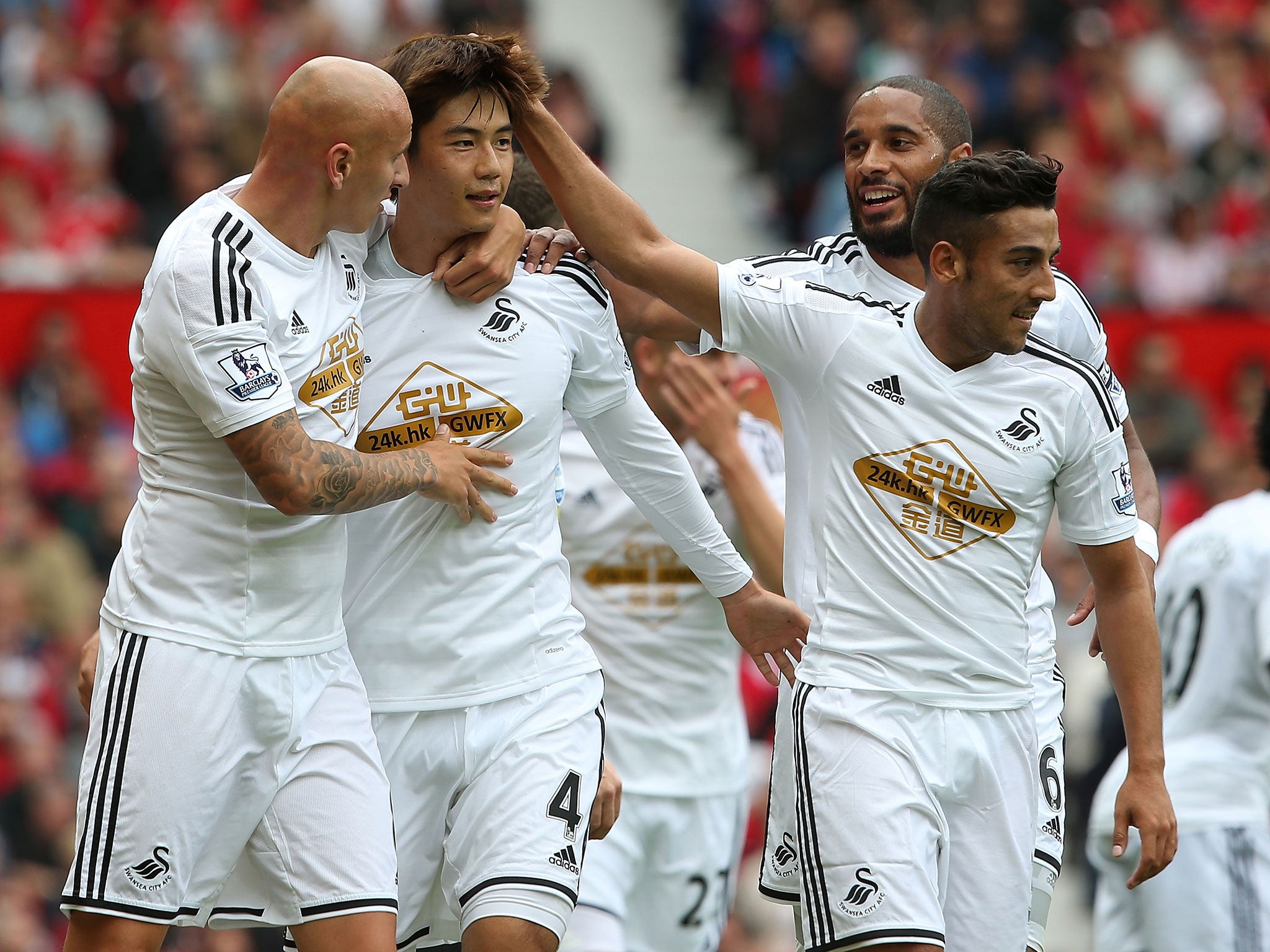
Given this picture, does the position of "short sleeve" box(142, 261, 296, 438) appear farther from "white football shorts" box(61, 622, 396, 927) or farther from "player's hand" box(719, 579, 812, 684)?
"player's hand" box(719, 579, 812, 684)

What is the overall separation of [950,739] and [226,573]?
1880 mm

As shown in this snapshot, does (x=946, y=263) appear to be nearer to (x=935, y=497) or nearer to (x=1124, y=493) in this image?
(x=935, y=497)

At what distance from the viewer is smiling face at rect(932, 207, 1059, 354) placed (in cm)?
453

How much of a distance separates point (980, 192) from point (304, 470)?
184 cm

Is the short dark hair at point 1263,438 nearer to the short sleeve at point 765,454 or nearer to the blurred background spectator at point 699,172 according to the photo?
the short sleeve at point 765,454

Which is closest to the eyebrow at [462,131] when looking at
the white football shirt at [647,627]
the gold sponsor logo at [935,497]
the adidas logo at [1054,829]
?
the gold sponsor logo at [935,497]

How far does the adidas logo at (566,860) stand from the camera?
460 centimetres

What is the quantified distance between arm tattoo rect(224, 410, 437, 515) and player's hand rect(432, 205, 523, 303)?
2.27ft

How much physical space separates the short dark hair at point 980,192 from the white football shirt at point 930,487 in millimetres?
302

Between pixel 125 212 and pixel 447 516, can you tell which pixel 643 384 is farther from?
pixel 125 212

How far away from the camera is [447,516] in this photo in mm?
4719

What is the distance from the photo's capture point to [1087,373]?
4727mm

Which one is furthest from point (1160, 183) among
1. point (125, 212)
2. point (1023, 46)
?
point (125, 212)

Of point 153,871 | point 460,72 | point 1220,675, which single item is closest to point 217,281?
point 460,72
